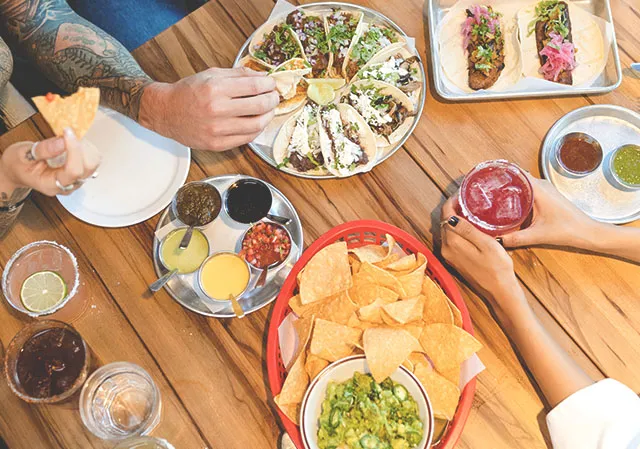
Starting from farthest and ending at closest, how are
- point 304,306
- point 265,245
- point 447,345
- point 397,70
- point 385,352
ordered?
point 397,70, point 265,245, point 304,306, point 447,345, point 385,352

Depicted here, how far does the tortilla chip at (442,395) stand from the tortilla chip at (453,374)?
20mm

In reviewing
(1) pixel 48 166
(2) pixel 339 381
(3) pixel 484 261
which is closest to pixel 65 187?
(1) pixel 48 166

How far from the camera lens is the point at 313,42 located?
Answer: 2227 millimetres

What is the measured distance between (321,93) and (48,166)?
3.43 feet

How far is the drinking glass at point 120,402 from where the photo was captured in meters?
1.84

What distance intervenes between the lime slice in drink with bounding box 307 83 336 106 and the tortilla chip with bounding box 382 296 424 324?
2.84 ft

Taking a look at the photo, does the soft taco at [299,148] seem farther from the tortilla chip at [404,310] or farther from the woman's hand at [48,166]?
the woman's hand at [48,166]

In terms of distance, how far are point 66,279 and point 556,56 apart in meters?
2.09

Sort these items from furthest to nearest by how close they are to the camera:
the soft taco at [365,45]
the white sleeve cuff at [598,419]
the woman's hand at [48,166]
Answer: the soft taco at [365,45], the white sleeve cuff at [598,419], the woman's hand at [48,166]

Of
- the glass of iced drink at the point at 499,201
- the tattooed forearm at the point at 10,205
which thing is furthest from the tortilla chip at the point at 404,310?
the tattooed forearm at the point at 10,205

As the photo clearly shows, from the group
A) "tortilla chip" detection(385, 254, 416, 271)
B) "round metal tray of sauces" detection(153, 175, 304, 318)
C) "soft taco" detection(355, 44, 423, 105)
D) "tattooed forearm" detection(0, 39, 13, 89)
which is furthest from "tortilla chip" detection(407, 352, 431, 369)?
"tattooed forearm" detection(0, 39, 13, 89)

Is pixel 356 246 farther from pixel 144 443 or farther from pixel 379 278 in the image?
pixel 144 443

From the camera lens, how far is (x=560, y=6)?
7.57 ft

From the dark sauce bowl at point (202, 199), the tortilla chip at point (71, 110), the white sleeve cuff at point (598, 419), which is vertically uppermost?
the tortilla chip at point (71, 110)
